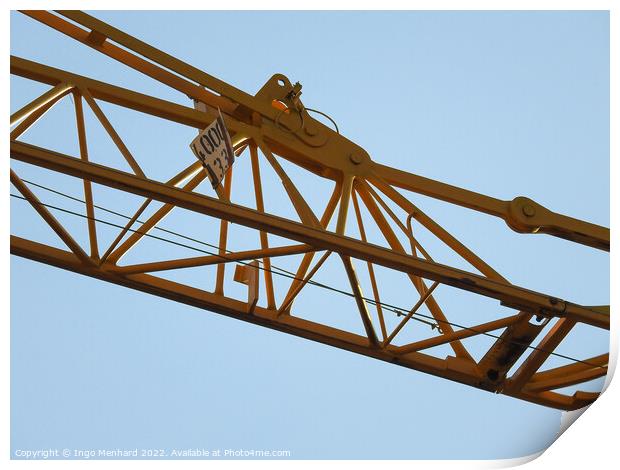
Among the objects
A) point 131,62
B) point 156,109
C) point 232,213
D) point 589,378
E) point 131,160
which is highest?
point 131,62

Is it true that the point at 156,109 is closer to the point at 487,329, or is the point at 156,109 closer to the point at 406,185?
the point at 406,185

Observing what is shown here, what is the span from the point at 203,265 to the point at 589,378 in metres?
4.72

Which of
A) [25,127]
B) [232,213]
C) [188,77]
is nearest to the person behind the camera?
[232,213]

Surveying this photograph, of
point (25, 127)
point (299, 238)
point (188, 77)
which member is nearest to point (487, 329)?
point (299, 238)

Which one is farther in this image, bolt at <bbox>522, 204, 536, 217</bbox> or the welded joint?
bolt at <bbox>522, 204, 536, 217</bbox>

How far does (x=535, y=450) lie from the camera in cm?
1160

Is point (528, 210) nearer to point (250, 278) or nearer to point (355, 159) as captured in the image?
point (355, 159)

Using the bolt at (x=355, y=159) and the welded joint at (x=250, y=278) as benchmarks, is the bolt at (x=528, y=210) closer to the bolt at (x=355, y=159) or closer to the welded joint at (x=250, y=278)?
the bolt at (x=355, y=159)

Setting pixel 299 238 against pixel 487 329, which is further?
pixel 487 329

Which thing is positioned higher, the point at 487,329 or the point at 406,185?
the point at 406,185

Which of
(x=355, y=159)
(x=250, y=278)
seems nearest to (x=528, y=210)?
(x=355, y=159)

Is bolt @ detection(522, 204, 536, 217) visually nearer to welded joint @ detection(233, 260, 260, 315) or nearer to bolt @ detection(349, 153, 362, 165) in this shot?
bolt @ detection(349, 153, 362, 165)

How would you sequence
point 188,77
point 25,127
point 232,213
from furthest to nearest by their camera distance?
point 188,77
point 25,127
point 232,213

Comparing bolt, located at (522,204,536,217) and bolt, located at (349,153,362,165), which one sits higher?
bolt, located at (349,153,362,165)
